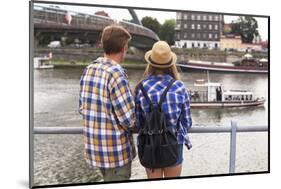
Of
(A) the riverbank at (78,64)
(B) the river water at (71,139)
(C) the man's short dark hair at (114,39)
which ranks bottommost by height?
(B) the river water at (71,139)

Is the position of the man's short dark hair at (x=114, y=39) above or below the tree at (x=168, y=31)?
below

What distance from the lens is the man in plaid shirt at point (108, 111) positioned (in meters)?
2.96

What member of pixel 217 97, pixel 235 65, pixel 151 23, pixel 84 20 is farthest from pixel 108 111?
pixel 235 65

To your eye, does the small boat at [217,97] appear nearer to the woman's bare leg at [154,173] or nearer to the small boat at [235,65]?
the small boat at [235,65]

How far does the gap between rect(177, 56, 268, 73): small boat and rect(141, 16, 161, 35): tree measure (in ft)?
1.00

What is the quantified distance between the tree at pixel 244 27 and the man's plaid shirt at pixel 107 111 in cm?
114

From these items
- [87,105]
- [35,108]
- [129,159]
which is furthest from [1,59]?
[129,159]

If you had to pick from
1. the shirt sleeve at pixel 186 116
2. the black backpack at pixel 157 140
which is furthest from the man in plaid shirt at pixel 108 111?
the shirt sleeve at pixel 186 116

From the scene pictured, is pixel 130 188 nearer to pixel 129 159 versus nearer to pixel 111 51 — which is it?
pixel 129 159

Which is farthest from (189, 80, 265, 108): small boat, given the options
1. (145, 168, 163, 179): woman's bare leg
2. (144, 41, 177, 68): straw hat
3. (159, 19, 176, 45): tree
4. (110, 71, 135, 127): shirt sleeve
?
(110, 71, 135, 127): shirt sleeve

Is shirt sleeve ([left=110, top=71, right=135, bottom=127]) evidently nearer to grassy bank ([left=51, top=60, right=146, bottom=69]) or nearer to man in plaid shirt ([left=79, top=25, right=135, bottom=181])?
man in plaid shirt ([left=79, top=25, right=135, bottom=181])

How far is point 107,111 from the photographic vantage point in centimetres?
299

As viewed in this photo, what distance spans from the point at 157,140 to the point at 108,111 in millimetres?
352

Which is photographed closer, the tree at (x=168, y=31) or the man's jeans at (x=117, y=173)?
the man's jeans at (x=117, y=173)
